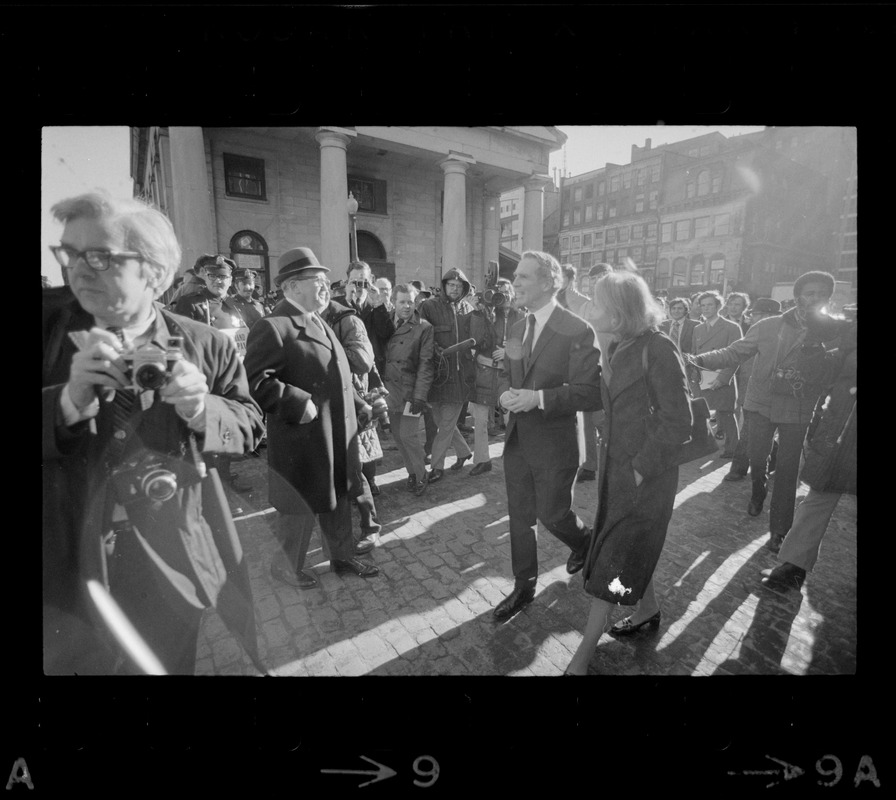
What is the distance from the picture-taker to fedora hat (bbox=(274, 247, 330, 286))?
7.66 ft

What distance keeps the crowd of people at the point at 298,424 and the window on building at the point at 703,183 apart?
42 centimetres

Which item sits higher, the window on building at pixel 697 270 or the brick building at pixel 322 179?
the brick building at pixel 322 179

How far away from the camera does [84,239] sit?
1405mm

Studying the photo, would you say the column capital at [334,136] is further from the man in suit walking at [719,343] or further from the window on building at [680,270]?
the man in suit walking at [719,343]

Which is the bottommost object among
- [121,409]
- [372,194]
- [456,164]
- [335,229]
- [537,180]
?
[121,409]

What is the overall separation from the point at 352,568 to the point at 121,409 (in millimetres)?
1917

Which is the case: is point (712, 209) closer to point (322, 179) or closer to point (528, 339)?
point (528, 339)

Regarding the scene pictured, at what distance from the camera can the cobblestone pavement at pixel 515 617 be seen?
215cm

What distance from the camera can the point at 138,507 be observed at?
4.91 feet

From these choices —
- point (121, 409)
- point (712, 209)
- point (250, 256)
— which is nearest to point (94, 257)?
point (121, 409)
